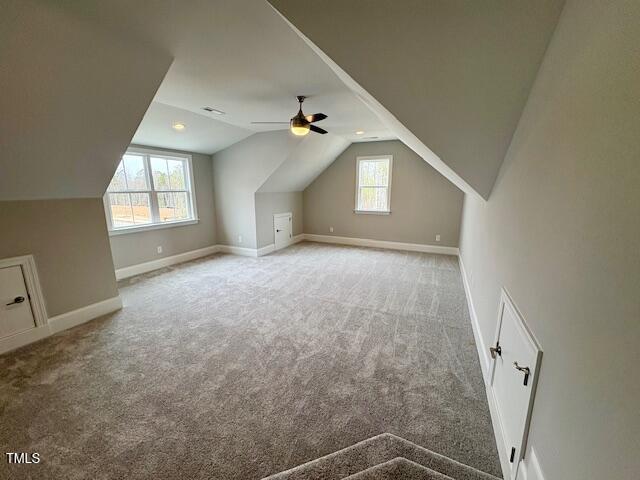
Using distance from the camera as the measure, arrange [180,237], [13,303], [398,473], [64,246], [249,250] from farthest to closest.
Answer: [249,250] → [180,237] → [64,246] → [13,303] → [398,473]

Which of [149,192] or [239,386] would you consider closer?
[239,386]

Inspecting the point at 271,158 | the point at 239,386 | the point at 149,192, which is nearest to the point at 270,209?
the point at 271,158

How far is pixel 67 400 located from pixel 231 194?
4160 mm

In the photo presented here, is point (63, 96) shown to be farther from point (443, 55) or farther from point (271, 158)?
point (271, 158)

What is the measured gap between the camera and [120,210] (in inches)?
161

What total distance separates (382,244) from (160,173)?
490cm

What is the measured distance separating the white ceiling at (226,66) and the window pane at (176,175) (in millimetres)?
592

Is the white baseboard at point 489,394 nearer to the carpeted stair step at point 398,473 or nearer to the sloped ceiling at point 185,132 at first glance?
the carpeted stair step at point 398,473

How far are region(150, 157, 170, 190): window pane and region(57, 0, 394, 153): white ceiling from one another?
0.39m

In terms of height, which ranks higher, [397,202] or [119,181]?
[119,181]

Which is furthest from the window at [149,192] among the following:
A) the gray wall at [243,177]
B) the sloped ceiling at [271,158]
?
the sloped ceiling at [271,158]

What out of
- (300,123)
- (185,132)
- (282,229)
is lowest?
(282,229)

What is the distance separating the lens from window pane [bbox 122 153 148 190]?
411cm

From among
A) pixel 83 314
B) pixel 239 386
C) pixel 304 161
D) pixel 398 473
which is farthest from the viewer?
pixel 304 161
